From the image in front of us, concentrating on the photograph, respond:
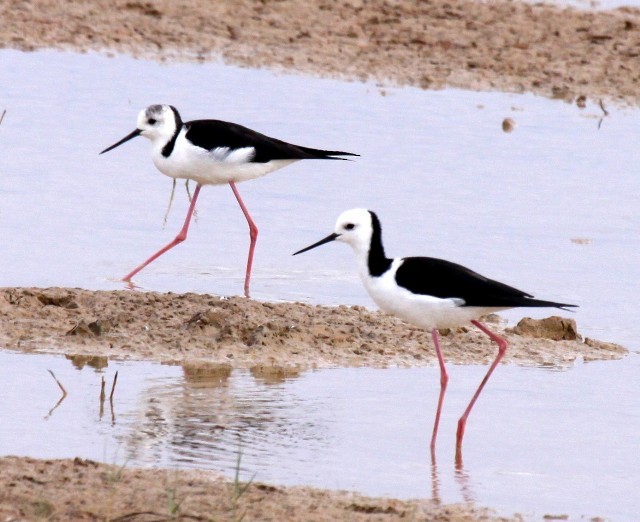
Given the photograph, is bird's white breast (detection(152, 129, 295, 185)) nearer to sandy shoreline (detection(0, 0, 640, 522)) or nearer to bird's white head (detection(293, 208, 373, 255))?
sandy shoreline (detection(0, 0, 640, 522))

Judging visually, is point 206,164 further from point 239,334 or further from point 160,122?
point 239,334

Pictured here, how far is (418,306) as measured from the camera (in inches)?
275

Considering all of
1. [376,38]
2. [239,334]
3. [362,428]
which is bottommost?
[362,428]

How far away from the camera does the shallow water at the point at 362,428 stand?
611 cm

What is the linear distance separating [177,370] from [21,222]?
2899 mm

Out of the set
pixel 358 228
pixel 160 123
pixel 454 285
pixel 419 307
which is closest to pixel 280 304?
pixel 358 228

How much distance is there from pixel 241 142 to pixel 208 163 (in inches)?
10.0

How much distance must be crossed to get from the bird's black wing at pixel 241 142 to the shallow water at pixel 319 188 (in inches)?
22.3

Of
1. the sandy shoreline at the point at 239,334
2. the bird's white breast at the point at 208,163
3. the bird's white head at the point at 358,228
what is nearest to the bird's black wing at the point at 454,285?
the bird's white head at the point at 358,228

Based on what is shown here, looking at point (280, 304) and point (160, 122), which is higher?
point (160, 122)

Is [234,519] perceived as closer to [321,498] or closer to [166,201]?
[321,498]

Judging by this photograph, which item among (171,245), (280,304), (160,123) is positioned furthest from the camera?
(160,123)

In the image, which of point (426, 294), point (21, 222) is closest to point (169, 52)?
point (21, 222)

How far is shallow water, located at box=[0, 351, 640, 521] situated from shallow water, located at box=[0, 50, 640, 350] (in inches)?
53.6
